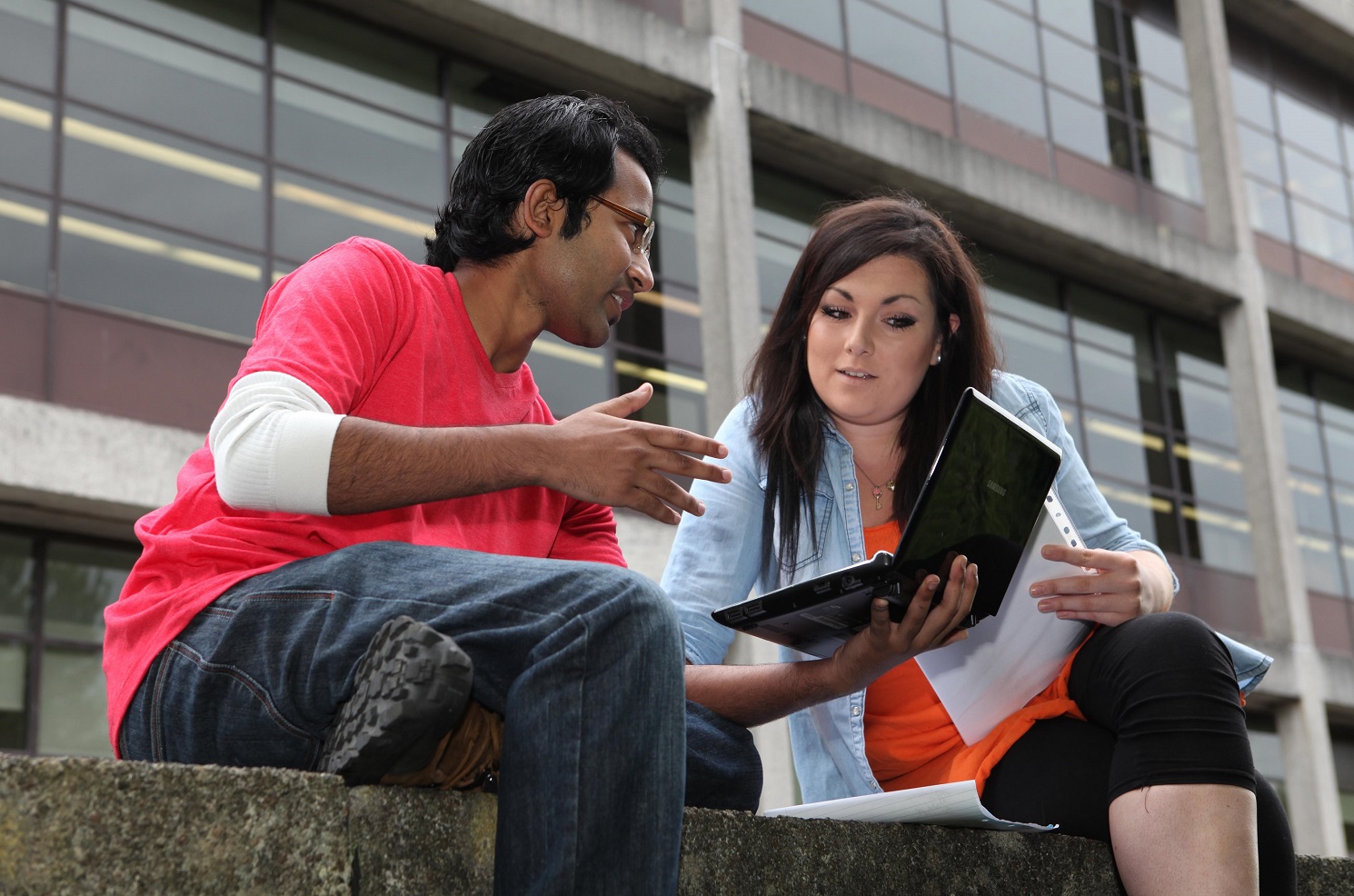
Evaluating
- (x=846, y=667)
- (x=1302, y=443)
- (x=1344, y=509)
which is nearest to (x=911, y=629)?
(x=846, y=667)

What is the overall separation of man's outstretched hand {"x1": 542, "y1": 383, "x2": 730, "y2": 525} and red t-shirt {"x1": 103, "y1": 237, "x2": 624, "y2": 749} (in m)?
0.34

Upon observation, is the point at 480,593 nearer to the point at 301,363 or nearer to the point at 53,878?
the point at 301,363

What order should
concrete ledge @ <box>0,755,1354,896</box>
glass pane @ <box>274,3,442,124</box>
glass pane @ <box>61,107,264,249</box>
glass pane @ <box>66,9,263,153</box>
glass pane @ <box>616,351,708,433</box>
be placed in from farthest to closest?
glass pane @ <box>616,351,708,433</box>
glass pane @ <box>274,3,442,124</box>
glass pane @ <box>66,9,263,153</box>
glass pane @ <box>61,107,264,249</box>
concrete ledge @ <box>0,755,1354,896</box>

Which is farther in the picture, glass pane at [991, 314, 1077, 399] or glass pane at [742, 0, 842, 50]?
glass pane at [991, 314, 1077, 399]

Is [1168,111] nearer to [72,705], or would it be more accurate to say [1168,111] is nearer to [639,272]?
[72,705]

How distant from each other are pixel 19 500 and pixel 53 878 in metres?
8.20

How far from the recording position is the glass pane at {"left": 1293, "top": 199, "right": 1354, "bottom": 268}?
19.0 metres

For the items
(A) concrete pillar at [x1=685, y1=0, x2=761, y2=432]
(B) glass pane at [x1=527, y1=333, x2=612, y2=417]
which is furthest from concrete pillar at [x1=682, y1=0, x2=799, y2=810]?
(B) glass pane at [x1=527, y1=333, x2=612, y2=417]

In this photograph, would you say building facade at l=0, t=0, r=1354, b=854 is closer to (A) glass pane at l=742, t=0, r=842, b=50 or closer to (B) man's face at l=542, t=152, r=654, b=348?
(A) glass pane at l=742, t=0, r=842, b=50

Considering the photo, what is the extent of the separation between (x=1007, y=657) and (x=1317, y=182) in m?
19.5

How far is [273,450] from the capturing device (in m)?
1.83

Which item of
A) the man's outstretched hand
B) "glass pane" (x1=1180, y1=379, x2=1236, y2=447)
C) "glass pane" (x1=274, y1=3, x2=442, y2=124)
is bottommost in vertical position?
the man's outstretched hand

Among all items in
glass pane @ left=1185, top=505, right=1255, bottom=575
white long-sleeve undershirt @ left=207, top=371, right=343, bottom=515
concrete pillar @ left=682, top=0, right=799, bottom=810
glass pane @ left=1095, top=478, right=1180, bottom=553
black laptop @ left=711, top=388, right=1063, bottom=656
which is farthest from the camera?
glass pane @ left=1185, top=505, right=1255, bottom=575

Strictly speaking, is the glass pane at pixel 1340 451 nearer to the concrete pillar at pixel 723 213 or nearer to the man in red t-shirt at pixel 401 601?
the concrete pillar at pixel 723 213
